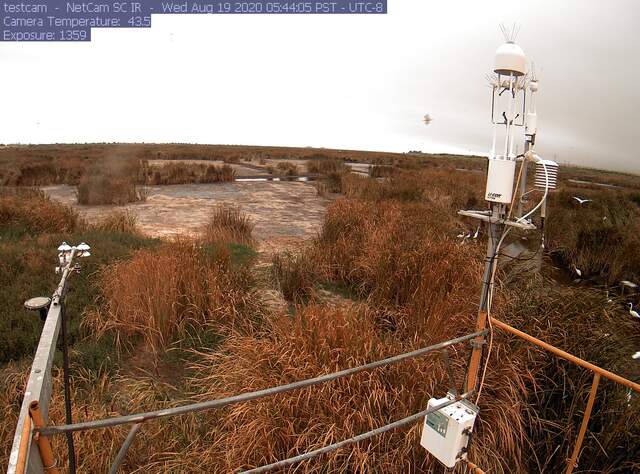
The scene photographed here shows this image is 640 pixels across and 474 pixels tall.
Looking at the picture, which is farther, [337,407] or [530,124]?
[337,407]

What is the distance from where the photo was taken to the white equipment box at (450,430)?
2.32m

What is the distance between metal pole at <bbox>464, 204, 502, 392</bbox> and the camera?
239 cm

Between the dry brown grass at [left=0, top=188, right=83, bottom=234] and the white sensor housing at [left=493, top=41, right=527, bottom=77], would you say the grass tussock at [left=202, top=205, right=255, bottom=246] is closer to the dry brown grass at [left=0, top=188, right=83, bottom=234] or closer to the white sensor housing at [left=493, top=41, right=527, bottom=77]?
the dry brown grass at [left=0, top=188, right=83, bottom=234]

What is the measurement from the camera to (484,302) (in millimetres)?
2545

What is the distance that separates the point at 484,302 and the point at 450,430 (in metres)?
0.75

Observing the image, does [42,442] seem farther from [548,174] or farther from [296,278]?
[296,278]

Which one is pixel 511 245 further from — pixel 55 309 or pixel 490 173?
pixel 55 309

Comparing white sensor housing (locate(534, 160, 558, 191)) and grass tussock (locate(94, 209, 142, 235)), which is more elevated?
white sensor housing (locate(534, 160, 558, 191))

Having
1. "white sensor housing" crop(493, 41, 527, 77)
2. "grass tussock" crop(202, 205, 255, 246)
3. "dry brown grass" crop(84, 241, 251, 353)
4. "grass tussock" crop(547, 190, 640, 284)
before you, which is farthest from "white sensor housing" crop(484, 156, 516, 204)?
"grass tussock" crop(547, 190, 640, 284)

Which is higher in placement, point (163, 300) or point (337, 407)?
point (163, 300)

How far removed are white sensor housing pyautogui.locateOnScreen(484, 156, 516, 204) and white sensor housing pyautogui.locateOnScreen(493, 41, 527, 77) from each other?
1.52ft

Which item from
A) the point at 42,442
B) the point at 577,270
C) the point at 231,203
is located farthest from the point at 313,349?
the point at 231,203

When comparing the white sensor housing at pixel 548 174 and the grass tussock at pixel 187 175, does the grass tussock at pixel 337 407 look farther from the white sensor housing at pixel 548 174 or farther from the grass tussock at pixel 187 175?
the grass tussock at pixel 187 175

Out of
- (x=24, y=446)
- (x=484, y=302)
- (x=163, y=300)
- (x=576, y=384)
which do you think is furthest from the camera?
(x=163, y=300)
